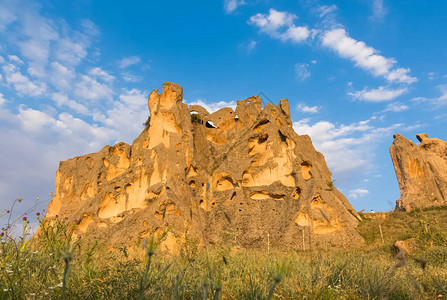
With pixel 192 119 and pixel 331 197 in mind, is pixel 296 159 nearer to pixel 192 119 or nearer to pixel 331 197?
pixel 331 197

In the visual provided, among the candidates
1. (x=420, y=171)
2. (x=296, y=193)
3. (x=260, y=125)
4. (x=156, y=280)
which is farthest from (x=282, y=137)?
(x=156, y=280)

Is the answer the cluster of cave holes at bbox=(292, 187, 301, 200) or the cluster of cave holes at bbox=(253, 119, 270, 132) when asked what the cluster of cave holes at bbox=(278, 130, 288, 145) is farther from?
the cluster of cave holes at bbox=(292, 187, 301, 200)

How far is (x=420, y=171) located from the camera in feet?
108

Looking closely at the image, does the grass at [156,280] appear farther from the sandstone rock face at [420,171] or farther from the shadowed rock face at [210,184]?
the sandstone rock face at [420,171]

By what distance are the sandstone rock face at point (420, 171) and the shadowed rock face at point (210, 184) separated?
12612 millimetres

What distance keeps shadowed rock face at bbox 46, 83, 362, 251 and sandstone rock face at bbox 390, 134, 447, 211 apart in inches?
497

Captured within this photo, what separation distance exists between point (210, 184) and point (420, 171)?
1047 inches

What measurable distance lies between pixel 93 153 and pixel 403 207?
32.6m

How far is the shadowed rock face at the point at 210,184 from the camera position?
2011cm

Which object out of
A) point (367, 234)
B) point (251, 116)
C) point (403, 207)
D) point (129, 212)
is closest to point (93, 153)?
point (129, 212)

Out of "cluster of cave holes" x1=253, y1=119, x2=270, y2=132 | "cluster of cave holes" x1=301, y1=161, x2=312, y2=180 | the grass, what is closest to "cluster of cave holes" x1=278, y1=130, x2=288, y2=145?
"cluster of cave holes" x1=253, y1=119, x2=270, y2=132

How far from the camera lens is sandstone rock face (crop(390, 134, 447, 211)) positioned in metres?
30.9

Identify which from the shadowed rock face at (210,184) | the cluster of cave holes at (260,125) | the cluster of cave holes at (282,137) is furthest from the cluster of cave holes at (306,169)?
the cluster of cave holes at (260,125)

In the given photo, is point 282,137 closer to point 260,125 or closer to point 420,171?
point 260,125
